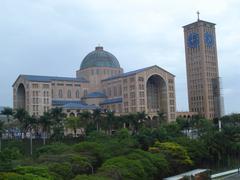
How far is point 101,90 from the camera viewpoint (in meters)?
139

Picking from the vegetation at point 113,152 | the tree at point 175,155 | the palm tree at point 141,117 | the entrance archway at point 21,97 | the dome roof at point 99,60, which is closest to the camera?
the vegetation at point 113,152

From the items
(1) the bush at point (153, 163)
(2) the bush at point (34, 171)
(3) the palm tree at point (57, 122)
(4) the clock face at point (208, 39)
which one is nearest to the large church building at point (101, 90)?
(3) the palm tree at point (57, 122)

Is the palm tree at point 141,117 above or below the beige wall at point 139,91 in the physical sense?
below

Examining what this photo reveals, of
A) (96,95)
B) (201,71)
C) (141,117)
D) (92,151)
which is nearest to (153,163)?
(92,151)

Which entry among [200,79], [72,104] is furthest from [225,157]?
[200,79]

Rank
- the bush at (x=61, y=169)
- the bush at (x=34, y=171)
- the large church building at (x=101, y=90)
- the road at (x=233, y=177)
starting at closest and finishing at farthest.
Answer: the bush at (x=34, y=171) → the bush at (x=61, y=169) → the road at (x=233, y=177) → the large church building at (x=101, y=90)

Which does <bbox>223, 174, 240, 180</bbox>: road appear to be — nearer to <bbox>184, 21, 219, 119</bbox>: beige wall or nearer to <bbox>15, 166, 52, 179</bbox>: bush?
<bbox>15, 166, 52, 179</bbox>: bush

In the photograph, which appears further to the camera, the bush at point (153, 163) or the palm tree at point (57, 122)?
the palm tree at point (57, 122)

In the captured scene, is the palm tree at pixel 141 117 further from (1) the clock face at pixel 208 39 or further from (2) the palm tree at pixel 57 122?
(1) the clock face at pixel 208 39

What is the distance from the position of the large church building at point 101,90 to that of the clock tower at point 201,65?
2247cm

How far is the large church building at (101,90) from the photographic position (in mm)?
121500

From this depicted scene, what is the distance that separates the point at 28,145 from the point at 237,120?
6665 centimetres

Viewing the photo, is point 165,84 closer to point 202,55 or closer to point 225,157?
point 202,55

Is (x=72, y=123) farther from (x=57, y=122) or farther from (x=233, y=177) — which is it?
(x=233, y=177)
